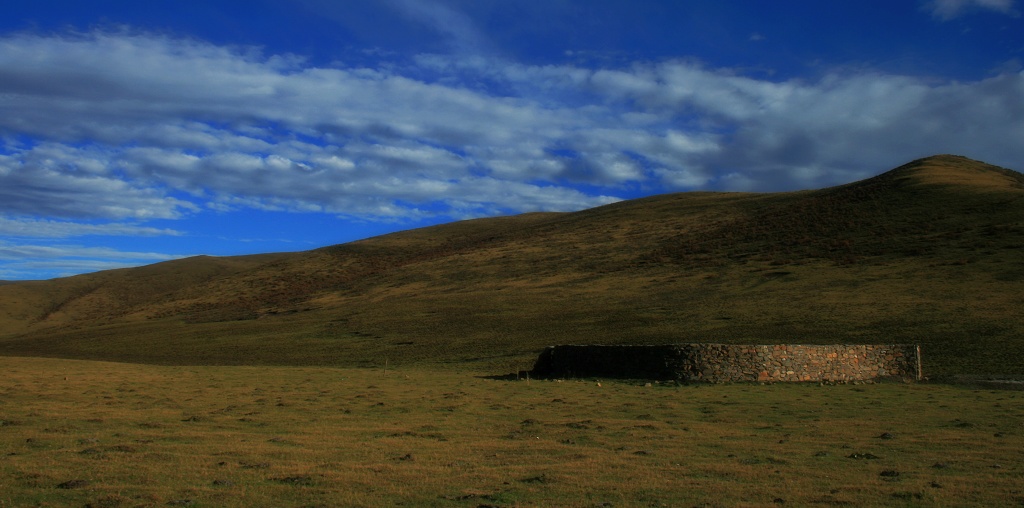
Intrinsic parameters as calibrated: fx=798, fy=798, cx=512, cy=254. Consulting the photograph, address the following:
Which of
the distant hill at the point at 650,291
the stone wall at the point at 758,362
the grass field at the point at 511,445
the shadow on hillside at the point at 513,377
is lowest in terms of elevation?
the grass field at the point at 511,445

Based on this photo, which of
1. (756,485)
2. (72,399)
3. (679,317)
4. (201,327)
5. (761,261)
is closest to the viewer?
(756,485)

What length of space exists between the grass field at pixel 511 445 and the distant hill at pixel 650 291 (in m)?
13.3

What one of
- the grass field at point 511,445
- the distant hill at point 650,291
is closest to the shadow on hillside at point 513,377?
the grass field at point 511,445

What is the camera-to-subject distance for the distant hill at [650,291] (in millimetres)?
43344

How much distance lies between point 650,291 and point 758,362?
109ft

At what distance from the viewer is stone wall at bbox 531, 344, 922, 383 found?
27.9 metres

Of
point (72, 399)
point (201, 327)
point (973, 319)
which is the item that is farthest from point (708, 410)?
point (201, 327)

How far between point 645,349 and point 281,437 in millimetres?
16189

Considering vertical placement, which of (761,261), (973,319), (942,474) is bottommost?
(942,474)

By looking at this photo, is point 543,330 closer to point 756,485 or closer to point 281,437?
point 281,437

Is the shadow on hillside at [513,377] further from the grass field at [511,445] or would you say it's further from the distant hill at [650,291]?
the distant hill at [650,291]

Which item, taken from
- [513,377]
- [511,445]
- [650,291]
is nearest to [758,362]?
[513,377]

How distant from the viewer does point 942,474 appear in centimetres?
1184

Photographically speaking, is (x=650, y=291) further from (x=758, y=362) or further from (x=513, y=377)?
(x=758, y=362)
